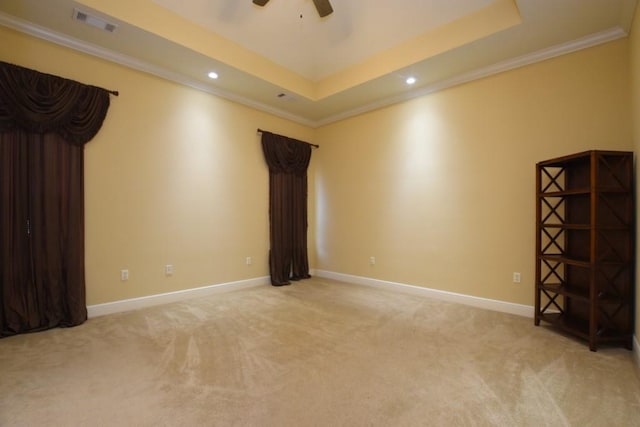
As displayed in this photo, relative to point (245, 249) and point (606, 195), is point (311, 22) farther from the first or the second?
point (606, 195)

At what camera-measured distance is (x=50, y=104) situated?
2.81m

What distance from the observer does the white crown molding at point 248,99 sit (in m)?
2.78

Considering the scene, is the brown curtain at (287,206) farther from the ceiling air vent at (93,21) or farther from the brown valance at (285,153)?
the ceiling air vent at (93,21)

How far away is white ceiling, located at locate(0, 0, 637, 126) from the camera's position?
8.81 feet

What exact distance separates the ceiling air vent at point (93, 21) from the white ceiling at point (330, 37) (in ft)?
0.18

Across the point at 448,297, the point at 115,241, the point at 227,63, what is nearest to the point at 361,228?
the point at 448,297

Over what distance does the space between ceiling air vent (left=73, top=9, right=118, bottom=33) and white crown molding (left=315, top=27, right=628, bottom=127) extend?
129 inches

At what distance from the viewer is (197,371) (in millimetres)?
2090

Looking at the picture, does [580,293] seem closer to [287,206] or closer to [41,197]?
[287,206]

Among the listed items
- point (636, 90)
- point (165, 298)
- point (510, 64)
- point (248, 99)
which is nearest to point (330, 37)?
point (248, 99)

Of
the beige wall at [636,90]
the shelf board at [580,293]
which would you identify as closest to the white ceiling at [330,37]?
the beige wall at [636,90]

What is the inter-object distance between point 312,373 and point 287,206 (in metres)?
3.20

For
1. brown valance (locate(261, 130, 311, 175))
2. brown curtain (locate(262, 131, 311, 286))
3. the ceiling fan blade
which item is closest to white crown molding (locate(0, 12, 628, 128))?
brown valance (locate(261, 130, 311, 175))

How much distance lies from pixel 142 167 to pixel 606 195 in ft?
15.5
